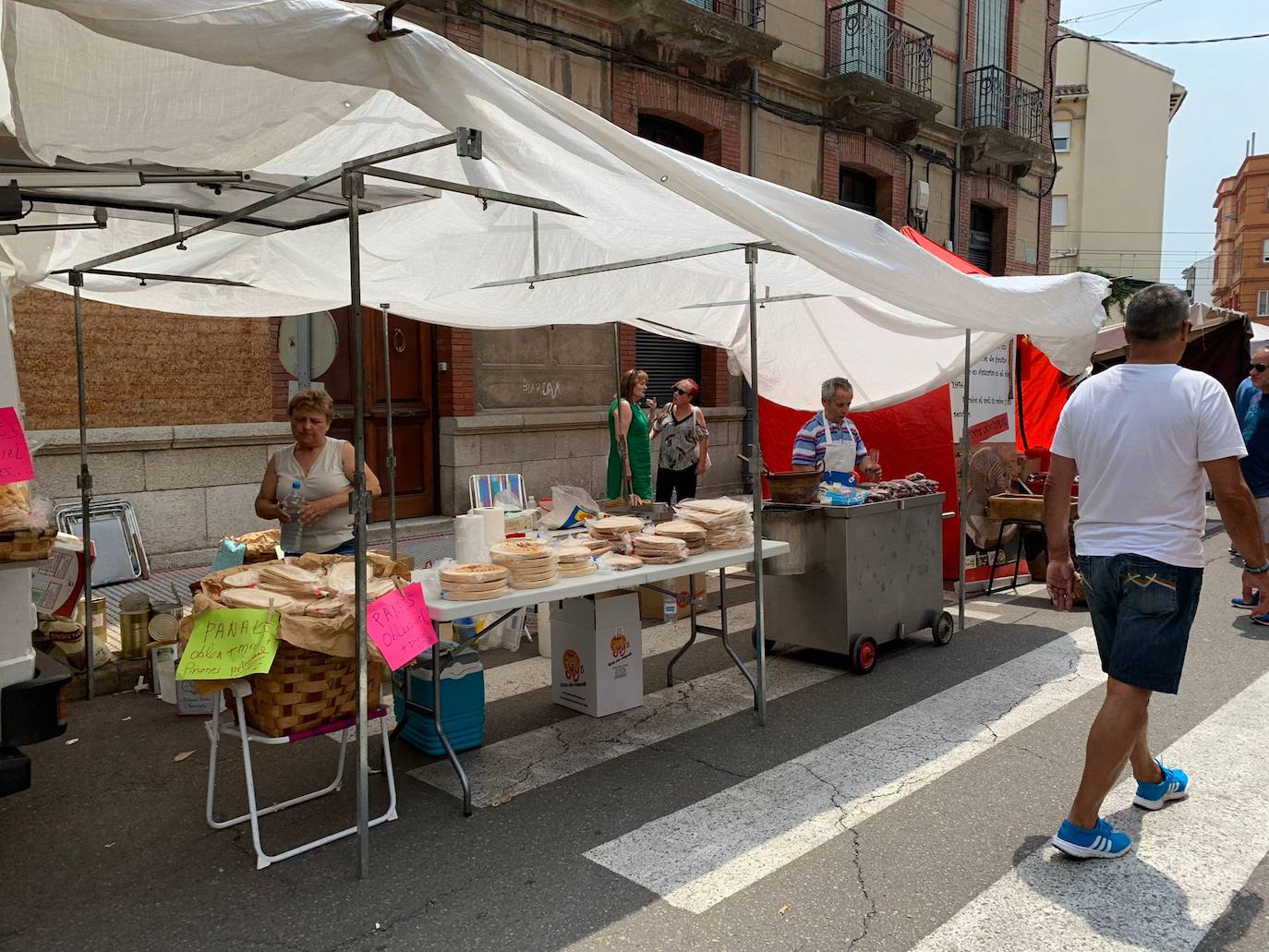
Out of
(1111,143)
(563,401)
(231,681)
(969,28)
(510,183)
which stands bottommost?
(231,681)

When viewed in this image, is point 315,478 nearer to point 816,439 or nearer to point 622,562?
point 622,562

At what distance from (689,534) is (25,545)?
301cm

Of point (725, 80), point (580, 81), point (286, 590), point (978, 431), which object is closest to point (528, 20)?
point (580, 81)

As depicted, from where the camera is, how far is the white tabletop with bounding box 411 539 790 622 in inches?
151

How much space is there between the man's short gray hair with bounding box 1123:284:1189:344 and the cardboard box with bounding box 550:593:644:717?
281cm

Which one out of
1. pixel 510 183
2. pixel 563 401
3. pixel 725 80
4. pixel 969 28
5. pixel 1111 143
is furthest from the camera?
pixel 1111 143

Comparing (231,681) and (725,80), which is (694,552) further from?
(725,80)

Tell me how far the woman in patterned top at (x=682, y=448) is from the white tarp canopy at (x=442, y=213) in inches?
35.0

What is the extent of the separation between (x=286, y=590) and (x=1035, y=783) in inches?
133

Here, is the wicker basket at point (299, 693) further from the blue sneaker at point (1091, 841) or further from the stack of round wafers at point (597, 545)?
the blue sneaker at point (1091, 841)

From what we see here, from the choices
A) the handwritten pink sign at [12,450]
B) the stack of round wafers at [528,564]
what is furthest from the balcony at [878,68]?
the handwritten pink sign at [12,450]

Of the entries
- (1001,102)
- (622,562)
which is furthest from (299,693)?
(1001,102)

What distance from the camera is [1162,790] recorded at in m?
→ 3.87

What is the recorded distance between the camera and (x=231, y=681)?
341cm
